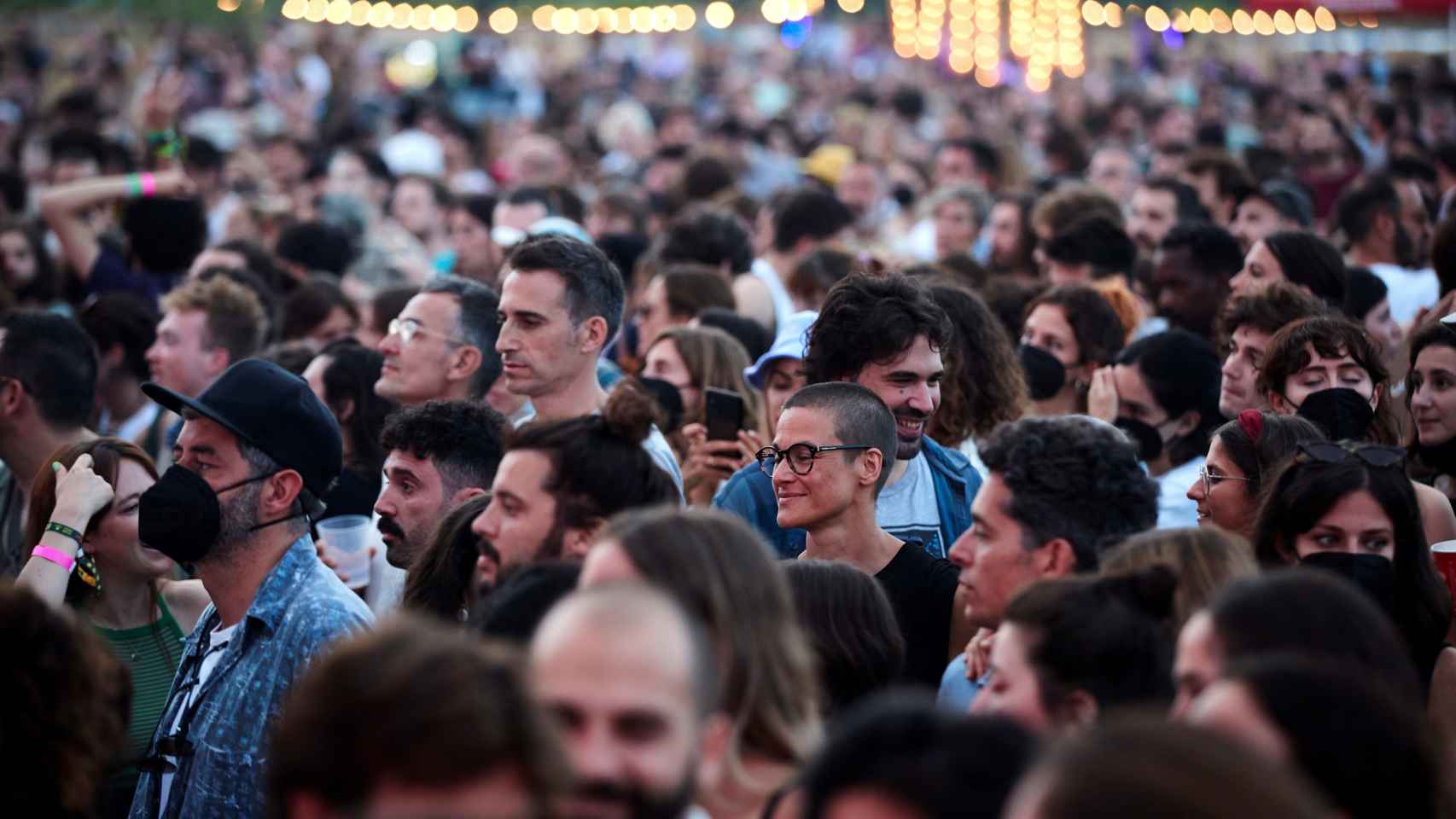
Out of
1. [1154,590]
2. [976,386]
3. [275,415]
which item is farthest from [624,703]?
[976,386]

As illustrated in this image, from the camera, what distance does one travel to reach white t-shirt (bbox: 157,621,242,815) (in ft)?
13.7

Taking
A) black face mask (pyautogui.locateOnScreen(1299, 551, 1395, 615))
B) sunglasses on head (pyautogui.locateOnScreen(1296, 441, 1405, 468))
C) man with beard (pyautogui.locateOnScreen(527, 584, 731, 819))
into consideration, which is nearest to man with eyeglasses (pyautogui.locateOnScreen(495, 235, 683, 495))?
sunglasses on head (pyautogui.locateOnScreen(1296, 441, 1405, 468))

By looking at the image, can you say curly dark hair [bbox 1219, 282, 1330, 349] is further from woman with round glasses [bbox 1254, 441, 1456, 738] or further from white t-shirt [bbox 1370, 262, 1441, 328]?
white t-shirt [bbox 1370, 262, 1441, 328]

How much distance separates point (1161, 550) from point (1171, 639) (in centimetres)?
27

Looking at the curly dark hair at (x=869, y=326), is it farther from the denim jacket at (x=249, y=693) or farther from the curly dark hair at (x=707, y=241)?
the curly dark hair at (x=707, y=241)

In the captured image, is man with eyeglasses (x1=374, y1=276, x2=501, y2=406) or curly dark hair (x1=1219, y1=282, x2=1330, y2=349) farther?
man with eyeglasses (x1=374, y1=276, x2=501, y2=406)

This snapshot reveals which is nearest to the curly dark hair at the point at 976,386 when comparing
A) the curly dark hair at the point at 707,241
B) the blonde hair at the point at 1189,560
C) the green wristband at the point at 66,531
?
the blonde hair at the point at 1189,560

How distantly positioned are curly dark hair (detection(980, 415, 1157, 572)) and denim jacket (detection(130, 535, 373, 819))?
5.55ft

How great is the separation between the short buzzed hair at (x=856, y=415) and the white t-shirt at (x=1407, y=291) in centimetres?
466

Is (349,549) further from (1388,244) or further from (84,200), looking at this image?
(1388,244)

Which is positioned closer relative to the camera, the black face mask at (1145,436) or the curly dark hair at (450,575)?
the curly dark hair at (450,575)

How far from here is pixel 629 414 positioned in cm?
378

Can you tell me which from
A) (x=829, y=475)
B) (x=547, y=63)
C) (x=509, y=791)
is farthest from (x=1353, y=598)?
(x=547, y=63)

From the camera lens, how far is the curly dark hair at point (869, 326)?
5.39m
